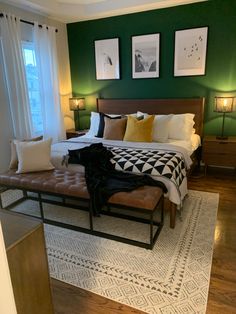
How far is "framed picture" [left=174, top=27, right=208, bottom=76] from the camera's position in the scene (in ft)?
12.5

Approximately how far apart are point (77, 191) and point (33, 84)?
2.48 meters

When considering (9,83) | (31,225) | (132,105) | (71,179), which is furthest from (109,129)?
(31,225)

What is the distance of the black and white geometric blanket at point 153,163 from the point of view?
253 centimetres

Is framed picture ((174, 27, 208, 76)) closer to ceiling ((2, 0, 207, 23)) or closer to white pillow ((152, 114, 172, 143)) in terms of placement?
ceiling ((2, 0, 207, 23))

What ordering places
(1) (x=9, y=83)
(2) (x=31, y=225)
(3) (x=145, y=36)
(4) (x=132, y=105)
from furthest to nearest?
(4) (x=132, y=105) → (3) (x=145, y=36) → (1) (x=9, y=83) → (2) (x=31, y=225)

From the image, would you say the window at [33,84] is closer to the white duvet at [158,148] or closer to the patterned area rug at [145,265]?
the white duvet at [158,148]

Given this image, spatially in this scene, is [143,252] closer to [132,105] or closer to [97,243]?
[97,243]

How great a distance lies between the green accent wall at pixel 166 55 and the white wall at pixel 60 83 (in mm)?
149

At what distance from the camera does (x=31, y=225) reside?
1.09 meters

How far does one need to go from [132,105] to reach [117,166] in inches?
77.8

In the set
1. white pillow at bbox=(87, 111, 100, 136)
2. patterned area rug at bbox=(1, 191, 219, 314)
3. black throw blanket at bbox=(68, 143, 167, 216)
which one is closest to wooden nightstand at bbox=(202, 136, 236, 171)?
patterned area rug at bbox=(1, 191, 219, 314)

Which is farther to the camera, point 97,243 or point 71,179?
point 71,179

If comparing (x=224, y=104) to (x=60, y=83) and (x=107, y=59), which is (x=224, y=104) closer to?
(x=107, y=59)

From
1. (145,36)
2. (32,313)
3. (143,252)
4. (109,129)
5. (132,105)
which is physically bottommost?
(143,252)
